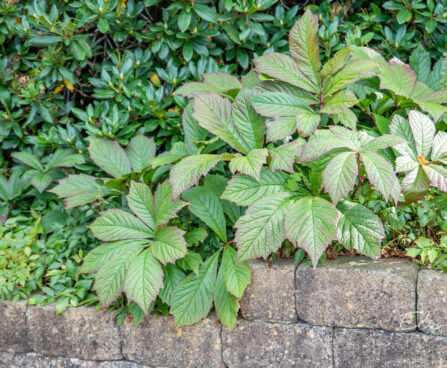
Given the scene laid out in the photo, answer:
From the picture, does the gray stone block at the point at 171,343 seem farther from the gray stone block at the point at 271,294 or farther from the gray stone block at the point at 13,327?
the gray stone block at the point at 13,327

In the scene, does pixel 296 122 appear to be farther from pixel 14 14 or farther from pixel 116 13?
pixel 14 14

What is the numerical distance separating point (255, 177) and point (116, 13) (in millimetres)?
1472

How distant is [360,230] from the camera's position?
192 centimetres

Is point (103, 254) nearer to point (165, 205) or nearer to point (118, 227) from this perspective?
point (118, 227)

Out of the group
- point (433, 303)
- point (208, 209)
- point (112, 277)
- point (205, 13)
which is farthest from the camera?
point (205, 13)

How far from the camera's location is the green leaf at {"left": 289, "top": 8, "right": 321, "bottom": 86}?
2100 mm

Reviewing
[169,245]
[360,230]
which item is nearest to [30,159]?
[169,245]

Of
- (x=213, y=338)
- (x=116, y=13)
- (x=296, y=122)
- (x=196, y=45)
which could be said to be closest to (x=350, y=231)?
(x=296, y=122)

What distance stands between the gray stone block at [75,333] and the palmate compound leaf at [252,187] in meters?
0.90

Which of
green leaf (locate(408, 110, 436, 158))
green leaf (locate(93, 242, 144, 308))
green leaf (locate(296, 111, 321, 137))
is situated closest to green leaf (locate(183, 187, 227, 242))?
green leaf (locate(93, 242, 144, 308))

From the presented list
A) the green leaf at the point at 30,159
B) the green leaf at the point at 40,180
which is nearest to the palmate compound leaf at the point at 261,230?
the green leaf at the point at 40,180

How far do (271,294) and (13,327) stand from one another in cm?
138

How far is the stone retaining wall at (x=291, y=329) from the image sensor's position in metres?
1.92

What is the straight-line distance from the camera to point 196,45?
2795mm
